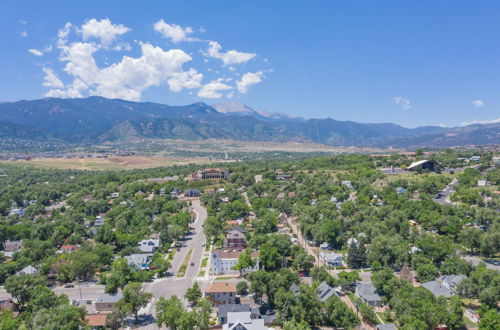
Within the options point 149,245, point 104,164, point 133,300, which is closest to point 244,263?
point 133,300

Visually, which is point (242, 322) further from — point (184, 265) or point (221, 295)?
point (184, 265)

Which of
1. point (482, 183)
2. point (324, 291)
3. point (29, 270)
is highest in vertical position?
point (482, 183)

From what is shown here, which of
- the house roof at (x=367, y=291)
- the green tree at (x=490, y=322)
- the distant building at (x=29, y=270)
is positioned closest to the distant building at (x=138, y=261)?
the distant building at (x=29, y=270)

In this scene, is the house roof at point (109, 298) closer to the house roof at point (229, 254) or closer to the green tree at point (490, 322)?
the house roof at point (229, 254)

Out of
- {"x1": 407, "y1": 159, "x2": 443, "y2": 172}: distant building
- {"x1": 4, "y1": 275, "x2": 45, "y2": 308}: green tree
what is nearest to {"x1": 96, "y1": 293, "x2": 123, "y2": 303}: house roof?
{"x1": 4, "y1": 275, "x2": 45, "y2": 308}: green tree

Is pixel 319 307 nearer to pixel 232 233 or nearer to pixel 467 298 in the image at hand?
pixel 467 298

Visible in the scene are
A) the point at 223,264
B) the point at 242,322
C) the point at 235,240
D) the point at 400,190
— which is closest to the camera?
the point at 242,322

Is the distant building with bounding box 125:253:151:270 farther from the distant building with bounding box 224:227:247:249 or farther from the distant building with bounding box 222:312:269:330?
the distant building with bounding box 222:312:269:330
